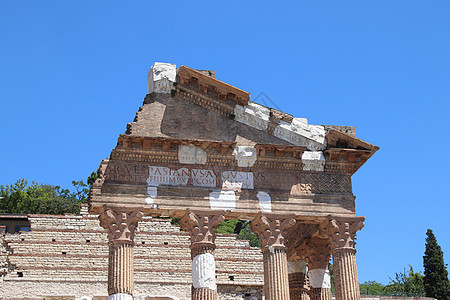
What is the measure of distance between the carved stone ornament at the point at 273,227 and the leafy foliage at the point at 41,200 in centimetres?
2927

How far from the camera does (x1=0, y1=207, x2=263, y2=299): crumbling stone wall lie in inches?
1135

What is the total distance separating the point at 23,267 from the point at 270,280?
544 inches

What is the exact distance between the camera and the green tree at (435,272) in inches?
1545

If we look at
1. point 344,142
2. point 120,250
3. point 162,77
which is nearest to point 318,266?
point 344,142

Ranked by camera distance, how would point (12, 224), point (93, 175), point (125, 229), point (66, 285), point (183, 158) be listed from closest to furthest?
point (125, 229)
point (183, 158)
point (66, 285)
point (12, 224)
point (93, 175)

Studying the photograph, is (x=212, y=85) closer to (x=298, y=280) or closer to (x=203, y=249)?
(x=203, y=249)

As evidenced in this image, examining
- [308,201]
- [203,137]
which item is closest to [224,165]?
[203,137]

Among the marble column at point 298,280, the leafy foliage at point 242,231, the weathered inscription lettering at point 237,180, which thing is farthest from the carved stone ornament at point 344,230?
the leafy foliage at point 242,231

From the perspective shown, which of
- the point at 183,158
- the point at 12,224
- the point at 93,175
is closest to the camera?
the point at 183,158

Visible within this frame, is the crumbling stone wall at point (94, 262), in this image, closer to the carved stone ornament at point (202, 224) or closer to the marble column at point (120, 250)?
the carved stone ornament at point (202, 224)

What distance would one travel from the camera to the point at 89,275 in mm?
29344

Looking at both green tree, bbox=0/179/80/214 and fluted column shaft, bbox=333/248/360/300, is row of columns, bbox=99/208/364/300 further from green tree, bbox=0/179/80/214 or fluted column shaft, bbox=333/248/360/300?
green tree, bbox=0/179/80/214

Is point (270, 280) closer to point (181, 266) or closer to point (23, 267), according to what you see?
point (181, 266)

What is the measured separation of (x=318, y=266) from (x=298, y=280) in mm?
1335
